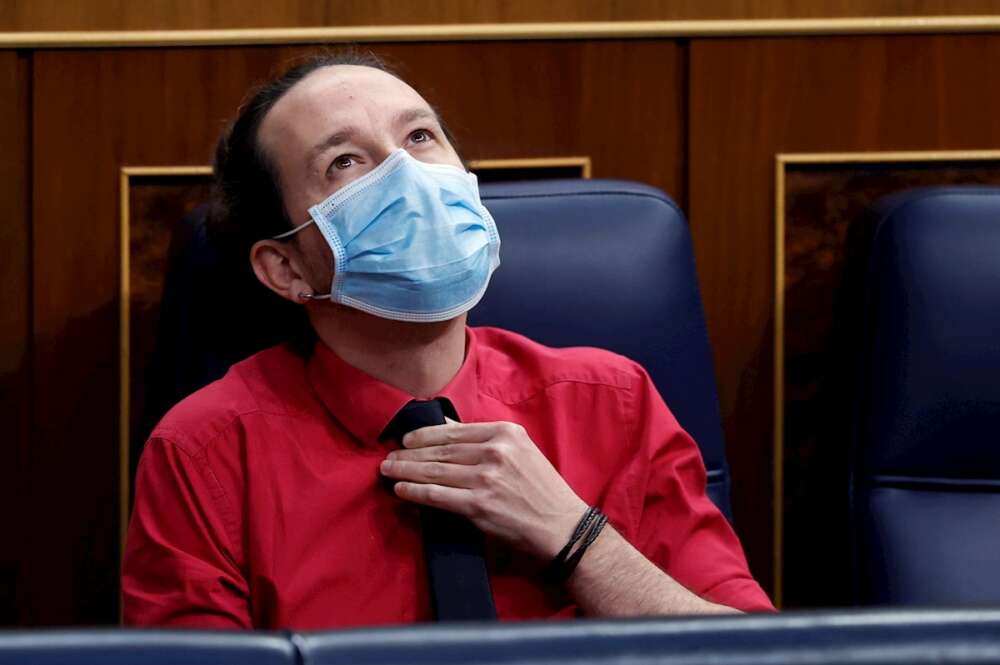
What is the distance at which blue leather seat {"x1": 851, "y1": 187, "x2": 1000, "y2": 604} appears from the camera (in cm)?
132

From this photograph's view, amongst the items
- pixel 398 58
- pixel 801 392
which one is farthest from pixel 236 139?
pixel 801 392

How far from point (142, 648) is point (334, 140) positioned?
86 cm

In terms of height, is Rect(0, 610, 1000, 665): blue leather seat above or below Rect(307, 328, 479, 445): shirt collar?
below

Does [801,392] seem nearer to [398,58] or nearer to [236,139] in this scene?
[398,58]

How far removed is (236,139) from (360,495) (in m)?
0.43

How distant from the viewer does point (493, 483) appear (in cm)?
112

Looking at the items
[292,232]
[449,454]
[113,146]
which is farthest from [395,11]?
[449,454]

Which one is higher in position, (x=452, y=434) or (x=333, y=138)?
(x=333, y=138)

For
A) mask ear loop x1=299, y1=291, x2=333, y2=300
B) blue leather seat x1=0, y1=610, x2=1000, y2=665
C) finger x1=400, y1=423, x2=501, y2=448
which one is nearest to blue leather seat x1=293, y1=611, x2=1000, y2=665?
blue leather seat x1=0, y1=610, x2=1000, y2=665

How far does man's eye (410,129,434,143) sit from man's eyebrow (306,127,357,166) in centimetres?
6

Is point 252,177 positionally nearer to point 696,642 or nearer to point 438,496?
point 438,496

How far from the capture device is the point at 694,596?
1115 mm

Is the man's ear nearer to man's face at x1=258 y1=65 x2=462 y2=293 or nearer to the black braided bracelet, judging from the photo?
man's face at x1=258 y1=65 x2=462 y2=293

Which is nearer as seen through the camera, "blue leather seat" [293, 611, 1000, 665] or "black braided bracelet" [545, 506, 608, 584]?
"blue leather seat" [293, 611, 1000, 665]
